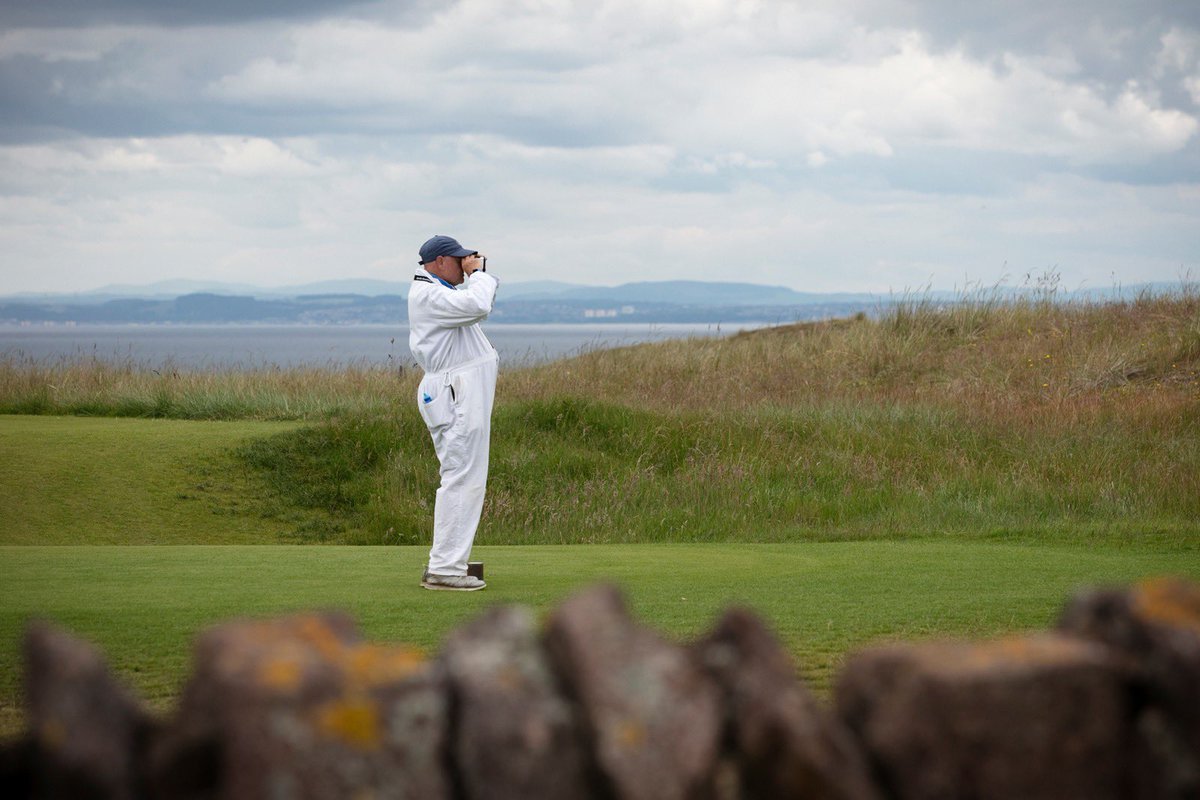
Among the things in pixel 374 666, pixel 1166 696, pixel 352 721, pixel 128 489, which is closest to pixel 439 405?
pixel 128 489

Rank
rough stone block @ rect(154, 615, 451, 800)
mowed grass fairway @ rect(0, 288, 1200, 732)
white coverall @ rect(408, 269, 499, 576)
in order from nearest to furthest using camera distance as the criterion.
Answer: rough stone block @ rect(154, 615, 451, 800) → mowed grass fairway @ rect(0, 288, 1200, 732) → white coverall @ rect(408, 269, 499, 576)

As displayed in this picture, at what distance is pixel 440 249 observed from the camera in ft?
29.0

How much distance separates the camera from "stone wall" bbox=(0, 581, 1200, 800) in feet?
7.31

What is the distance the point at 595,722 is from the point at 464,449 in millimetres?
6506

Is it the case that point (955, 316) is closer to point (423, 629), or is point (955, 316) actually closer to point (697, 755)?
point (423, 629)

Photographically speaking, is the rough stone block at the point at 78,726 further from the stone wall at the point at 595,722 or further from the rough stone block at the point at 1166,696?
the rough stone block at the point at 1166,696

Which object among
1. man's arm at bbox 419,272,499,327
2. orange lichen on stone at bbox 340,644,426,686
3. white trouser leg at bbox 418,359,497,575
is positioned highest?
man's arm at bbox 419,272,499,327

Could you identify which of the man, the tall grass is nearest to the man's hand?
the man

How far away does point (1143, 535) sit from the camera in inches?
451

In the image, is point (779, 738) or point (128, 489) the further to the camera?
point (128, 489)

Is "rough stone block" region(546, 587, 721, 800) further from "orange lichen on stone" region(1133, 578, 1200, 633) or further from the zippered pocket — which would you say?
the zippered pocket

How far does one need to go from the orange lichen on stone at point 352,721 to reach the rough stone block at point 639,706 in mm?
371

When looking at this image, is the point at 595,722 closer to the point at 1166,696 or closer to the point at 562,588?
the point at 1166,696

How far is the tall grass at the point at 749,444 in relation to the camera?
13.8 meters
